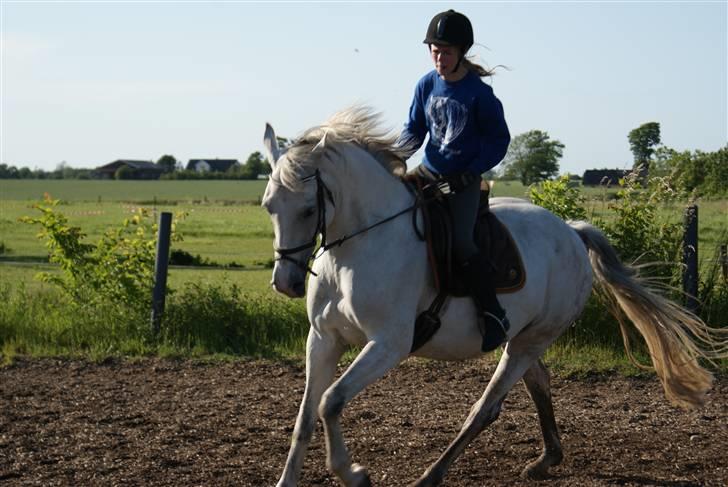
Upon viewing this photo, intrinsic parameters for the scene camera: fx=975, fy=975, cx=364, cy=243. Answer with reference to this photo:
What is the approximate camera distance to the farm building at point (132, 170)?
393 ft

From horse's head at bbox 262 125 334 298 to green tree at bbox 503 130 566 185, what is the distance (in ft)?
22.8

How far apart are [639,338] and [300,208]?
6384mm

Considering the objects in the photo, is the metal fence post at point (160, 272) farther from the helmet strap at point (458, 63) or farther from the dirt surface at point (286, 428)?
the helmet strap at point (458, 63)

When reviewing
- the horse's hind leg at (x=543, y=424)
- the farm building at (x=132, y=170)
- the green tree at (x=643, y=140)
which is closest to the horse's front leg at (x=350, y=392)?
the horse's hind leg at (x=543, y=424)

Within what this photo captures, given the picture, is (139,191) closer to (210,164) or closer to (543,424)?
(210,164)

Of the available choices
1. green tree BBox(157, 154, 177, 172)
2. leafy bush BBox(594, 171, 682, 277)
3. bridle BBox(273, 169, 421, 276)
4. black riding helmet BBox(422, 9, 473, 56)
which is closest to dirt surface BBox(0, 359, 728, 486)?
bridle BBox(273, 169, 421, 276)

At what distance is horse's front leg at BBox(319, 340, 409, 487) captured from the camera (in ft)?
17.7

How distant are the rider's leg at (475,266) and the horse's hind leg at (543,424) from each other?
0.99 m

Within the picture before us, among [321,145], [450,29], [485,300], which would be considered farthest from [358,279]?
[450,29]

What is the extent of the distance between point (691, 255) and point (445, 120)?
18.0 feet

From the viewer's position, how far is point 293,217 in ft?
17.1

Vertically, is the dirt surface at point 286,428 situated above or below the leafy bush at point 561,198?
below

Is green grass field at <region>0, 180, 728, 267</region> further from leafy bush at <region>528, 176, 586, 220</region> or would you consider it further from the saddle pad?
the saddle pad

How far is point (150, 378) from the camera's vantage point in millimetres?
9742
